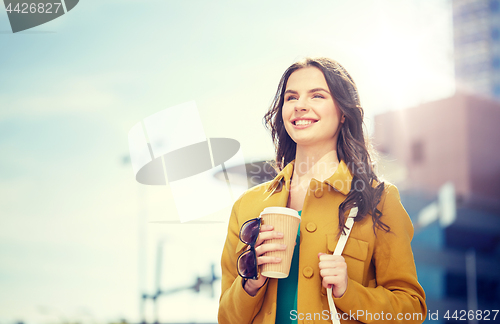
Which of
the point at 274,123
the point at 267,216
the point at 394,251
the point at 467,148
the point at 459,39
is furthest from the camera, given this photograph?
the point at 459,39

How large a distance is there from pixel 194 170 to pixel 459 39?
78969mm

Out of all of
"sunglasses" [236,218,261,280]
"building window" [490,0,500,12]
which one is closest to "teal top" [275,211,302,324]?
"sunglasses" [236,218,261,280]

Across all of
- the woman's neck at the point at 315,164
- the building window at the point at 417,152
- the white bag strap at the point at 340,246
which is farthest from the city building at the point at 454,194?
the white bag strap at the point at 340,246

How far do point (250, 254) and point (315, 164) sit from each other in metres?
0.82

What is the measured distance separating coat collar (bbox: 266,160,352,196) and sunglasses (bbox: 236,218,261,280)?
0.60 metres

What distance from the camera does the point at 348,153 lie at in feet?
8.38

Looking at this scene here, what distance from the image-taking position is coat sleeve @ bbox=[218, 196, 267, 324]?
7.09 ft

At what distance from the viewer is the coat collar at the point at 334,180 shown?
7.84 ft

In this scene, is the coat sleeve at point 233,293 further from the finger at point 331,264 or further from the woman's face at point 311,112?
the woman's face at point 311,112

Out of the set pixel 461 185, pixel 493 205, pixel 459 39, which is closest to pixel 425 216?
pixel 461 185

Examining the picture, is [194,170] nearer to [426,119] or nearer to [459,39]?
[426,119]

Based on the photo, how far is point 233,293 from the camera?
2.25m

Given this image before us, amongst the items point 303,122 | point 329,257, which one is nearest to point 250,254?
point 329,257

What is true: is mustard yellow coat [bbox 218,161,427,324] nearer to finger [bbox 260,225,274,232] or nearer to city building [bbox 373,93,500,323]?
finger [bbox 260,225,274,232]
